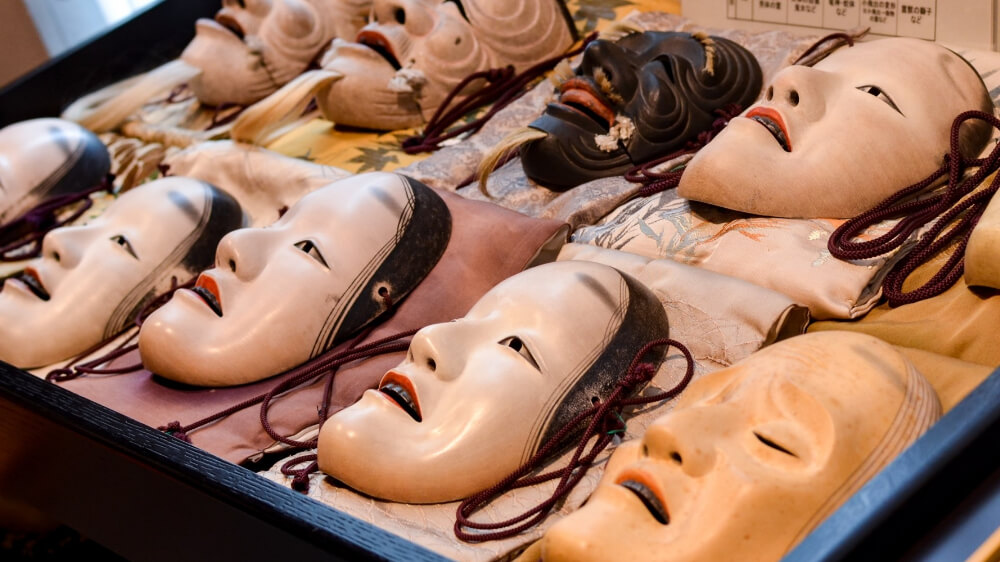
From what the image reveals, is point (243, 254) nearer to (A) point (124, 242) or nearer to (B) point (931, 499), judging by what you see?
(A) point (124, 242)

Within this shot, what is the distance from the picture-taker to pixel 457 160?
2.04m

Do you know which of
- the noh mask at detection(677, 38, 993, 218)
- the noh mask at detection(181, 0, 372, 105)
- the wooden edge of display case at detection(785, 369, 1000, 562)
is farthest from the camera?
the noh mask at detection(181, 0, 372, 105)

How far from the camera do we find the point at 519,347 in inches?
47.7

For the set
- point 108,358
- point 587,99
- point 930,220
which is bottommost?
point 108,358

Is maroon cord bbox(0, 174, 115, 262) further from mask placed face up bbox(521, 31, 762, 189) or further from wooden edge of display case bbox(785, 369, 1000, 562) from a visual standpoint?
wooden edge of display case bbox(785, 369, 1000, 562)

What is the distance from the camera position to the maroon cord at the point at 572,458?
44.4 inches

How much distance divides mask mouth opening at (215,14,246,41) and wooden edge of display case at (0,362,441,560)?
1.41m

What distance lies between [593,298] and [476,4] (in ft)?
3.81

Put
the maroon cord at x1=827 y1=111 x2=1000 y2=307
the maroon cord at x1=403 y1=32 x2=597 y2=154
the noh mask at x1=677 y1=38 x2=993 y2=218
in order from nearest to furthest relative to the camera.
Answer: the maroon cord at x1=827 y1=111 x2=1000 y2=307, the noh mask at x1=677 y1=38 x2=993 y2=218, the maroon cord at x1=403 y1=32 x2=597 y2=154

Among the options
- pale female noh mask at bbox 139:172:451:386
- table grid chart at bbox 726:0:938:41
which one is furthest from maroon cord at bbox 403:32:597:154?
pale female noh mask at bbox 139:172:451:386


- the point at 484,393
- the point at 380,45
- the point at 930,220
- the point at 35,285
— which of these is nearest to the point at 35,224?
the point at 35,285

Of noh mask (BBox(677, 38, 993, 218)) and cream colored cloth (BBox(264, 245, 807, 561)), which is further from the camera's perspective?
noh mask (BBox(677, 38, 993, 218))

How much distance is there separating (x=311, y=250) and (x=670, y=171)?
649 millimetres

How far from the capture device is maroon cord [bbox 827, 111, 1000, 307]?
4.30 feet
